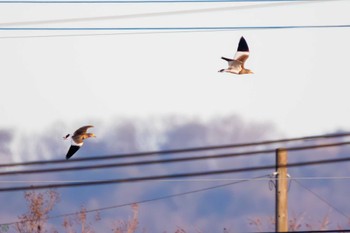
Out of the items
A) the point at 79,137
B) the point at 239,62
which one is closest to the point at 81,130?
the point at 79,137

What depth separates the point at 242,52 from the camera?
23.4m

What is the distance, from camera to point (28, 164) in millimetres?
21766

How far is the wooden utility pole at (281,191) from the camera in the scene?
22734mm

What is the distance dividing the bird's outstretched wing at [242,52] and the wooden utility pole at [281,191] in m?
2.16

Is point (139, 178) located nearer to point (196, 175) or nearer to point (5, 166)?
point (196, 175)

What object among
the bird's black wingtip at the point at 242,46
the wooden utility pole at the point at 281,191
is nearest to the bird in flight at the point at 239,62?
the bird's black wingtip at the point at 242,46

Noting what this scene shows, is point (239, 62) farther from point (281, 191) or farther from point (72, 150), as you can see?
point (72, 150)

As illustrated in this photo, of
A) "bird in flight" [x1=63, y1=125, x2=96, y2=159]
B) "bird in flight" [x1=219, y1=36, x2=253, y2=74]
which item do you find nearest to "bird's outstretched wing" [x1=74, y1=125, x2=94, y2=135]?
"bird in flight" [x1=63, y1=125, x2=96, y2=159]

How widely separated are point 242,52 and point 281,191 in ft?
10.6

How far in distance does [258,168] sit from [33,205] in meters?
17.1

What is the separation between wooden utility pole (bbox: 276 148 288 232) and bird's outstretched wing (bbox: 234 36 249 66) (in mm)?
2162

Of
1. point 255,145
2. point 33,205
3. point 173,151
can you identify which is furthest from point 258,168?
point 33,205

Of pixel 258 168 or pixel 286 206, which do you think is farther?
pixel 286 206

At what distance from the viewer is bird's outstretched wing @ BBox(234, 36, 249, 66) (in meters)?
23.0
